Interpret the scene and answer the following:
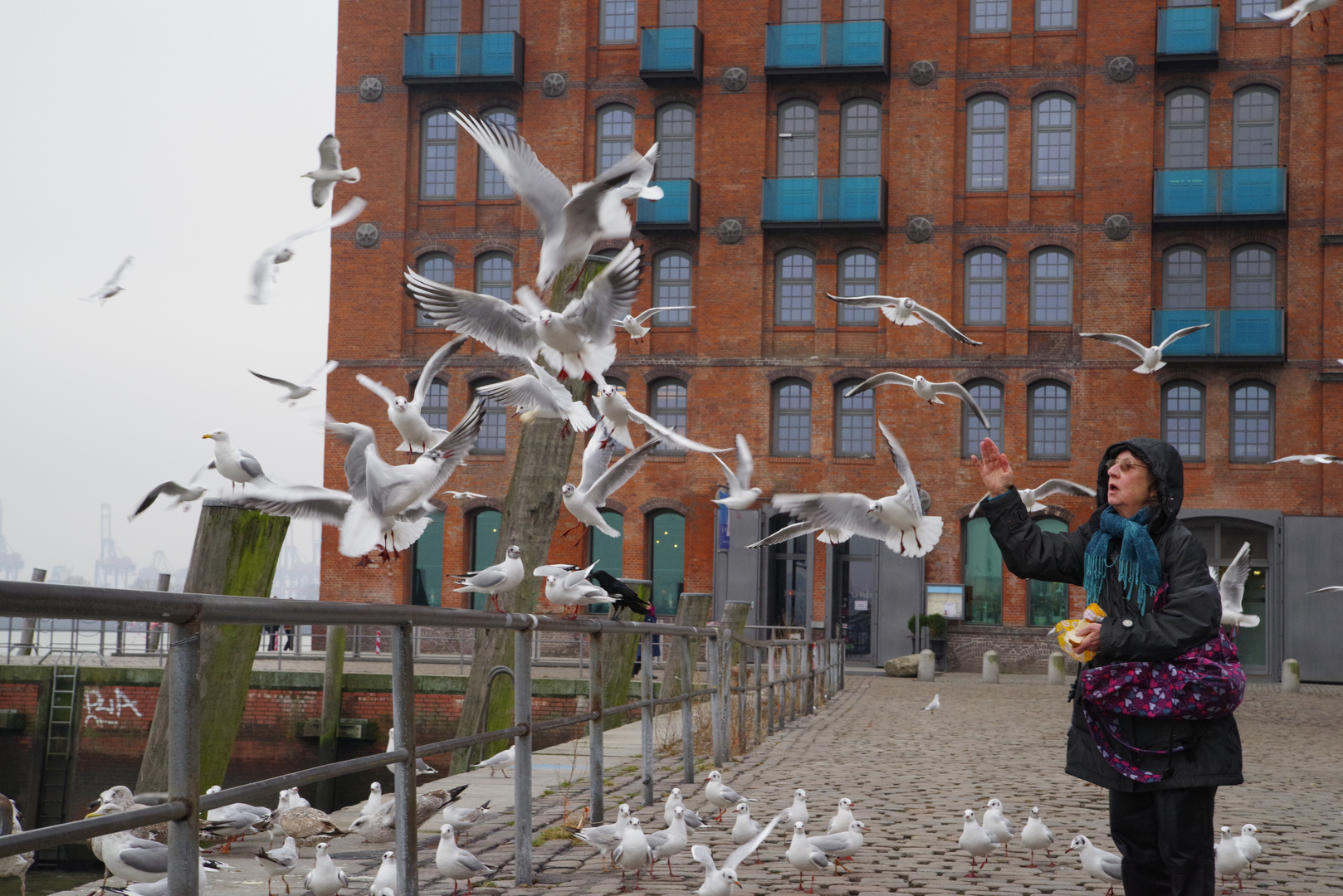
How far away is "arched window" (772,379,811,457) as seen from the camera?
33.9 meters

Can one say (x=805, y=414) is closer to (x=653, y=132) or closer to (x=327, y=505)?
(x=653, y=132)

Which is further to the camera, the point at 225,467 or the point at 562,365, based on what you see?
the point at 225,467

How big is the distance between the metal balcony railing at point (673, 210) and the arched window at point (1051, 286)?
321 inches

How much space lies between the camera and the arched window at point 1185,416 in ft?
107

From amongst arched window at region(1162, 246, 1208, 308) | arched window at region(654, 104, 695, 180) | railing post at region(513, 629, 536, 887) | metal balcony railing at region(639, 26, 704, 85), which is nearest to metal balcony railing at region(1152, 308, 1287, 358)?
arched window at region(1162, 246, 1208, 308)

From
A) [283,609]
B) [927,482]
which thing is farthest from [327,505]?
[927,482]

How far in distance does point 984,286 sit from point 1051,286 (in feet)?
5.09

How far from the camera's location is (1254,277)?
32500 millimetres

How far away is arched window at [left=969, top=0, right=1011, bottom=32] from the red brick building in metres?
0.08

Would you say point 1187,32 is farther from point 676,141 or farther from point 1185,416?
point 676,141

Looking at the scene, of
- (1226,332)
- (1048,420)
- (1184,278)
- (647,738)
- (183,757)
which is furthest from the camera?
(1048,420)

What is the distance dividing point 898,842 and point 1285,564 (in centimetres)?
2717

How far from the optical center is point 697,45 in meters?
34.0

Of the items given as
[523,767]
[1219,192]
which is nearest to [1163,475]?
[523,767]
